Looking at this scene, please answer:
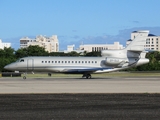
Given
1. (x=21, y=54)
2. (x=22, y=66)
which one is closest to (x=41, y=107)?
(x=22, y=66)

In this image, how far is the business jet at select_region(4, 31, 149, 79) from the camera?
64.8 m

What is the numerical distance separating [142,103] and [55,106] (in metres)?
4.53

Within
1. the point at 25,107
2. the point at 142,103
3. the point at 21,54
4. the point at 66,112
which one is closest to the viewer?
the point at 66,112

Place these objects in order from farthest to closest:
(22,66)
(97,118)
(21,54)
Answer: (21,54)
(22,66)
(97,118)

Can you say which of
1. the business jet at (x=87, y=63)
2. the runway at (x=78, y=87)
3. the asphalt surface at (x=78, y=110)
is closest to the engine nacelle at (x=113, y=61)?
the business jet at (x=87, y=63)

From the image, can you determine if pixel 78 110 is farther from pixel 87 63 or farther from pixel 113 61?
pixel 113 61

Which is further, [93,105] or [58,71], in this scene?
[58,71]

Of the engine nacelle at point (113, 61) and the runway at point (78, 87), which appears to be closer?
the runway at point (78, 87)

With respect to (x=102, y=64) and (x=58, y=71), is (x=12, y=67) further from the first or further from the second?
(x=102, y=64)

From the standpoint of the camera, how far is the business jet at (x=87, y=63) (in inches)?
2549

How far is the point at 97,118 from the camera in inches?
697

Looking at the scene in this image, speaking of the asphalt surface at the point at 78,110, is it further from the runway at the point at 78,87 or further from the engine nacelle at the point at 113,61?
the engine nacelle at the point at 113,61

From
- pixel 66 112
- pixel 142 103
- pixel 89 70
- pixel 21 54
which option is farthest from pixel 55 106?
pixel 21 54

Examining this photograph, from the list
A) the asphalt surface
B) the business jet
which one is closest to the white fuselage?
the business jet
